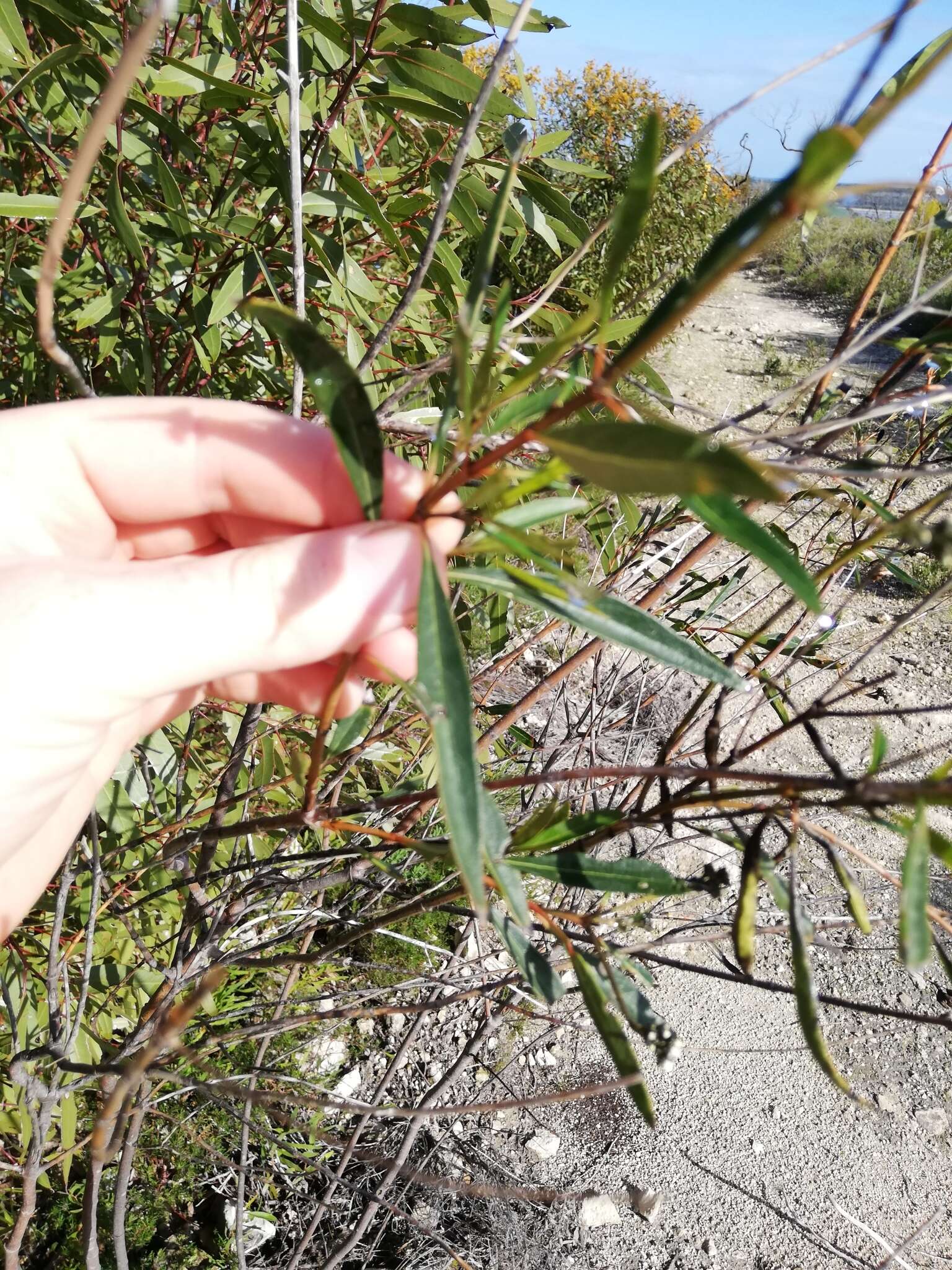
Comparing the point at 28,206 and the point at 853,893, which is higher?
the point at 28,206

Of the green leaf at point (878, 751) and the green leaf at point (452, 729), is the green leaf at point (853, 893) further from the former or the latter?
the green leaf at point (452, 729)

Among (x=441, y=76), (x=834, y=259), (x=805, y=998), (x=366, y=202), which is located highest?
(x=834, y=259)

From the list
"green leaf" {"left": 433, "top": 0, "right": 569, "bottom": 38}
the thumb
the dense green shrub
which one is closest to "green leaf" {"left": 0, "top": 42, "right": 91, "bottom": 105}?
"green leaf" {"left": 433, "top": 0, "right": 569, "bottom": 38}

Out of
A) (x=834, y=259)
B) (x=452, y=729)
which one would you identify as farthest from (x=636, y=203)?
(x=834, y=259)

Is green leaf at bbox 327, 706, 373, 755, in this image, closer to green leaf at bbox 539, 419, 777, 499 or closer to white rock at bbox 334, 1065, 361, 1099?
green leaf at bbox 539, 419, 777, 499

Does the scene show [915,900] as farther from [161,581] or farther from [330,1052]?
[330,1052]

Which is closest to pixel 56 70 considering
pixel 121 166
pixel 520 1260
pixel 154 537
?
pixel 121 166
